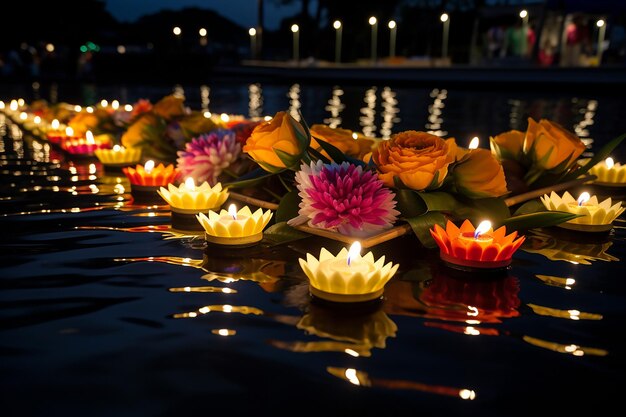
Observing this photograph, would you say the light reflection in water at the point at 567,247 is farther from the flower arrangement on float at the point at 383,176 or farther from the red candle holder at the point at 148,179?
the red candle holder at the point at 148,179

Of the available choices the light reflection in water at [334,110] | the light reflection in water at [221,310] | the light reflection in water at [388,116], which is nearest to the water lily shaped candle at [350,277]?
the light reflection in water at [221,310]

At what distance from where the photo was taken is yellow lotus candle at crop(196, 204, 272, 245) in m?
2.70

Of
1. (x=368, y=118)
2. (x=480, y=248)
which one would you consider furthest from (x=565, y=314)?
(x=368, y=118)

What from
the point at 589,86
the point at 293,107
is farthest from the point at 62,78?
the point at 589,86

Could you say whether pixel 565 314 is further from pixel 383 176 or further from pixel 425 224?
pixel 383 176

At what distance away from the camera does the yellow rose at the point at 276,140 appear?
2875 millimetres

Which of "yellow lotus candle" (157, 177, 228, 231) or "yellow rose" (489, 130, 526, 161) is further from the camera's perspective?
"yellow rose" (489, 130, 526, 161)

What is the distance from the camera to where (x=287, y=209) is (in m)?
2.91

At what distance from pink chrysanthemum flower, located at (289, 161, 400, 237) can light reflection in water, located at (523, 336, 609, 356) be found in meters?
0.85

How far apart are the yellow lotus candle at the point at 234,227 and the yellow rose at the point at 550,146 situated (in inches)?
66.0

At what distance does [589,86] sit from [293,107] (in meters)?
10.9

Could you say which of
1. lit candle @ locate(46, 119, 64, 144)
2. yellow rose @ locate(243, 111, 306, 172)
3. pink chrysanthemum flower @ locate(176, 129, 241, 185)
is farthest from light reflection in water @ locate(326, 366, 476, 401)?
lit candle @ locate(46, 119, 64, 144)

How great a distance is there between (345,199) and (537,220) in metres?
0.91

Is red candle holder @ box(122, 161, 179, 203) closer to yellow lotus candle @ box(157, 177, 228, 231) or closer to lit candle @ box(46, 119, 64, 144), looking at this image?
yellow lotus candle @ box(157, 177, 228, 231)
